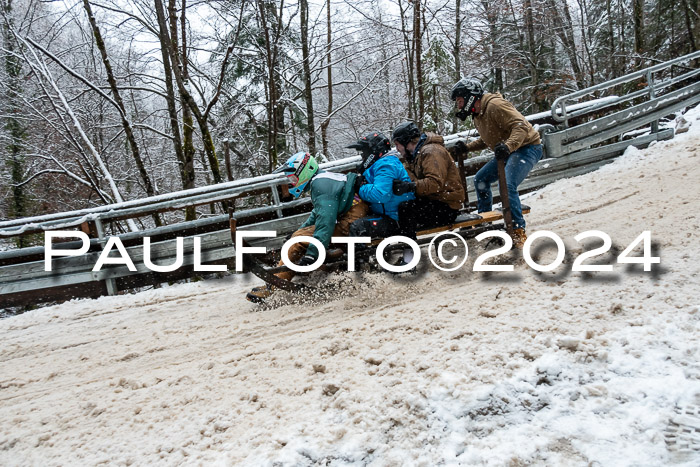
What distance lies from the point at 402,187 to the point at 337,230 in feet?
3.05

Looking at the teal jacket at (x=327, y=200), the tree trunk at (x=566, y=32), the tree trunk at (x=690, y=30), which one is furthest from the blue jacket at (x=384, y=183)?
the tree trunk at (x=566, y=32)

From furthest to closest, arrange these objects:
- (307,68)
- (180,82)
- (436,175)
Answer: (307,68)
(180,82)
(436,175)

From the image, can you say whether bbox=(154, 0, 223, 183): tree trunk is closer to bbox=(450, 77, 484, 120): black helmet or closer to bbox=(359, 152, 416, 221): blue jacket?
bbox=(359, 152, 416, 221): blue jacket

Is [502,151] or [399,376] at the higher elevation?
[502,151]

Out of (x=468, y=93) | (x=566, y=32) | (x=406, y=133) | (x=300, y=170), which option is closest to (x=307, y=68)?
(x=468, y=93)

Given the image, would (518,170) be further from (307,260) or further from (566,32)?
(566,32)

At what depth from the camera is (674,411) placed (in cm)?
237

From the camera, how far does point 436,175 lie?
17.3 feet

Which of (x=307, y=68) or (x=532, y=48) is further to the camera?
(x=532, y=48)

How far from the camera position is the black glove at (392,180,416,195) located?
5.12m

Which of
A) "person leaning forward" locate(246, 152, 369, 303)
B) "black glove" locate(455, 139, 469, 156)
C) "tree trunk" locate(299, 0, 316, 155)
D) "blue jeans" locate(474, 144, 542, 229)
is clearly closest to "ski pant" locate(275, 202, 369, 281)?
"person leaning forward" locate(246, 152, 369, 303)

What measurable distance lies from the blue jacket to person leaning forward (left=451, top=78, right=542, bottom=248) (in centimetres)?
103

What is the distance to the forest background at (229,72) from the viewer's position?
504 inches

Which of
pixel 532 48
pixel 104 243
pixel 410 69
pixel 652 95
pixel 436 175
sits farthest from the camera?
pixel 532 48
